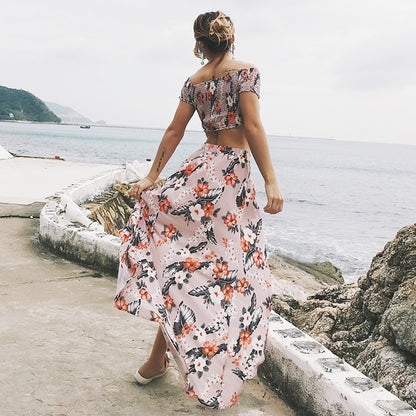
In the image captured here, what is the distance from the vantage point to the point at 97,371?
2668 millimetres

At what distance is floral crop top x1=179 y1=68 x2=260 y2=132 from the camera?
2.28 metres

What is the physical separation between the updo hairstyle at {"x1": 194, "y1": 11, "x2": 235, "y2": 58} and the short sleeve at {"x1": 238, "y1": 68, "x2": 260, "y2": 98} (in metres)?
0.19

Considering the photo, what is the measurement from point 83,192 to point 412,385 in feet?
22.5

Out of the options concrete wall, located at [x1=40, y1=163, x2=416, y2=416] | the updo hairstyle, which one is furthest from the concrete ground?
the updo hairstyle

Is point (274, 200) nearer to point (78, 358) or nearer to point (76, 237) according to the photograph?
point (78, 358)

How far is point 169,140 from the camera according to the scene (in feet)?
8.27

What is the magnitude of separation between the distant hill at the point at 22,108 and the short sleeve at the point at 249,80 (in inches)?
5129

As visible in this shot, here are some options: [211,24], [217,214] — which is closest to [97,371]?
[217,214]

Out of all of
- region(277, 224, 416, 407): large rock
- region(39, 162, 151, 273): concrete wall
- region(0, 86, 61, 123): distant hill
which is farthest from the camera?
region(0, 86, 61, 123): distant hill

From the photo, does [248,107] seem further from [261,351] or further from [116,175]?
[116,175]

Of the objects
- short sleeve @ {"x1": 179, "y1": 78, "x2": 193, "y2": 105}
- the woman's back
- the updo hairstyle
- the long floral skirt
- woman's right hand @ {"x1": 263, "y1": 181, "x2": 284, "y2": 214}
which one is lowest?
the long floral skirt

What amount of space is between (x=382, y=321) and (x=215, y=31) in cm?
222

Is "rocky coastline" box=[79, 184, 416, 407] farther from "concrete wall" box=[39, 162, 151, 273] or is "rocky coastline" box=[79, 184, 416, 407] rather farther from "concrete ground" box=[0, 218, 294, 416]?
"concrete wall" box=[39, 162, 151, 273]

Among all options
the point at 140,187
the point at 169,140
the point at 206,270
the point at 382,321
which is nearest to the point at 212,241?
the point at 206,270
